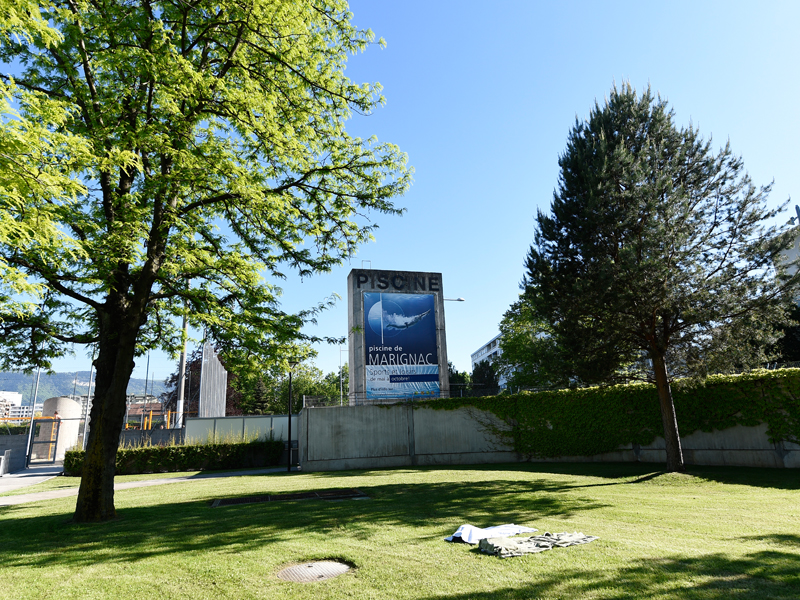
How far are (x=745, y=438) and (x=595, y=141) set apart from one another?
10658 millimetres

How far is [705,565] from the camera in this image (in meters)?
4.54

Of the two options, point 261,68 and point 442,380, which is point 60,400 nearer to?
point 442,380

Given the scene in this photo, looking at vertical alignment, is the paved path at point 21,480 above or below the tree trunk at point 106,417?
below

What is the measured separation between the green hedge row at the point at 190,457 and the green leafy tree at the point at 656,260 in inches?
633

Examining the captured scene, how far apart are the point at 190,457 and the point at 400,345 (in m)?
12.4

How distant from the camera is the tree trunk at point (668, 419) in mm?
13273

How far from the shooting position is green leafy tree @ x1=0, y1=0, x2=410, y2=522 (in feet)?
23.3

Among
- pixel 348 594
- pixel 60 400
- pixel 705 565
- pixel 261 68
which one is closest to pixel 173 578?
pixel 348 594

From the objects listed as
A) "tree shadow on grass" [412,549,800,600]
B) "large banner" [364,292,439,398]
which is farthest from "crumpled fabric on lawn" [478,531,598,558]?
"large banner" [364,292,439,398]

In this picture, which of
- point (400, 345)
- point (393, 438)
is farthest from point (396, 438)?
point (400, 345)

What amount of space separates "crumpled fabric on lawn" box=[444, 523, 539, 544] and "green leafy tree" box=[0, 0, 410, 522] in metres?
4.98

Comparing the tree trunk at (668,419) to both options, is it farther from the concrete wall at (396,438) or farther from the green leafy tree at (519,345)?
the green leafy tree at (519,345)

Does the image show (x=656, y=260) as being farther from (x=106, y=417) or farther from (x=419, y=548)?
(x=106, y=417)

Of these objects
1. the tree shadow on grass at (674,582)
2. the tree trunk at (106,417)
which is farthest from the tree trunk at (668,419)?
the tree trunk at (106,417)
